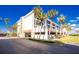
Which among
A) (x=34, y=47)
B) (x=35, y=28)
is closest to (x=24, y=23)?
(x=35, y=28)

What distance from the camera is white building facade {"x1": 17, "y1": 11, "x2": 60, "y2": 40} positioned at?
551cm

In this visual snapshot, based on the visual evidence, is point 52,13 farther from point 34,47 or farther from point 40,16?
point 34,47

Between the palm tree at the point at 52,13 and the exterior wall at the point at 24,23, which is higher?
the palm tree at the point at 52,13

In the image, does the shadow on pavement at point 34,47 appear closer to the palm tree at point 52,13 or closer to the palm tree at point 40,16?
the palm tree at point 40,16

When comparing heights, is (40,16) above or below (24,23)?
above

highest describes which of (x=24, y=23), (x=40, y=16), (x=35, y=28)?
(x=40, y=16)

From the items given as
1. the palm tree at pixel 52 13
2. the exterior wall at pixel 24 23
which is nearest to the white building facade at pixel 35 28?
the exterior wall at pixel 24 23

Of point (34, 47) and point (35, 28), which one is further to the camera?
point (35, 28)

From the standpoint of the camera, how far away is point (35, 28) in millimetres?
5586

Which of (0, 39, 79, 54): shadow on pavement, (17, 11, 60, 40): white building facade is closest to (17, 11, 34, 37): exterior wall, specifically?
(17, 11, 60, 40): white building facade

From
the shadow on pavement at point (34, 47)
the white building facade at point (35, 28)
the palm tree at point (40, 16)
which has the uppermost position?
the palm tree at point (40, 16)

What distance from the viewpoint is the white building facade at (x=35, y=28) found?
551cm
